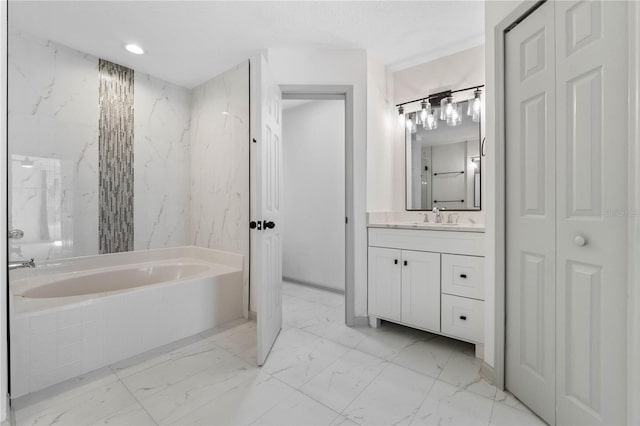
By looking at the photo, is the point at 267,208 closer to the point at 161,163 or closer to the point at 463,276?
the point at 463,276

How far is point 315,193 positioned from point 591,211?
280 centimetres

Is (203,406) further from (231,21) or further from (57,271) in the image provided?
(231,21)

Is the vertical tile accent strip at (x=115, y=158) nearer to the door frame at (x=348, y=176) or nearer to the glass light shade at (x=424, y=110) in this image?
the door frame at (x=348, y=176)

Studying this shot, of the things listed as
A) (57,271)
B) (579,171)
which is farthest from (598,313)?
(57,271)

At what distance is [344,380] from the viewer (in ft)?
5.31

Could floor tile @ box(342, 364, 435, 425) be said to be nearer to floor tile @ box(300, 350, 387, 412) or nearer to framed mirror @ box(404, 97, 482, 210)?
floor tile @ box(300, 350, 387, 412)

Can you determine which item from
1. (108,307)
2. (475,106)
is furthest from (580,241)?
(108,307)

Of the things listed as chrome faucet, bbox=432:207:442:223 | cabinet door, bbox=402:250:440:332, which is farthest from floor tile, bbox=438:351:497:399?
chrome faucet, bbox=432:207:442:223

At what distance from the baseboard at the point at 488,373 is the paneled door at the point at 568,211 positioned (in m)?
0.09

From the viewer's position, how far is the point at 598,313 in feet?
3.51

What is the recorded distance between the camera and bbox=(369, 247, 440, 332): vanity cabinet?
2.04 meters

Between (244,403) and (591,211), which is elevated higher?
(591,211)

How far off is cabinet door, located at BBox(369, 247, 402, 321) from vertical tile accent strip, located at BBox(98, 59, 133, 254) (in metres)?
2.34

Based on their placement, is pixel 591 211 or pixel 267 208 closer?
pixel 591 211
